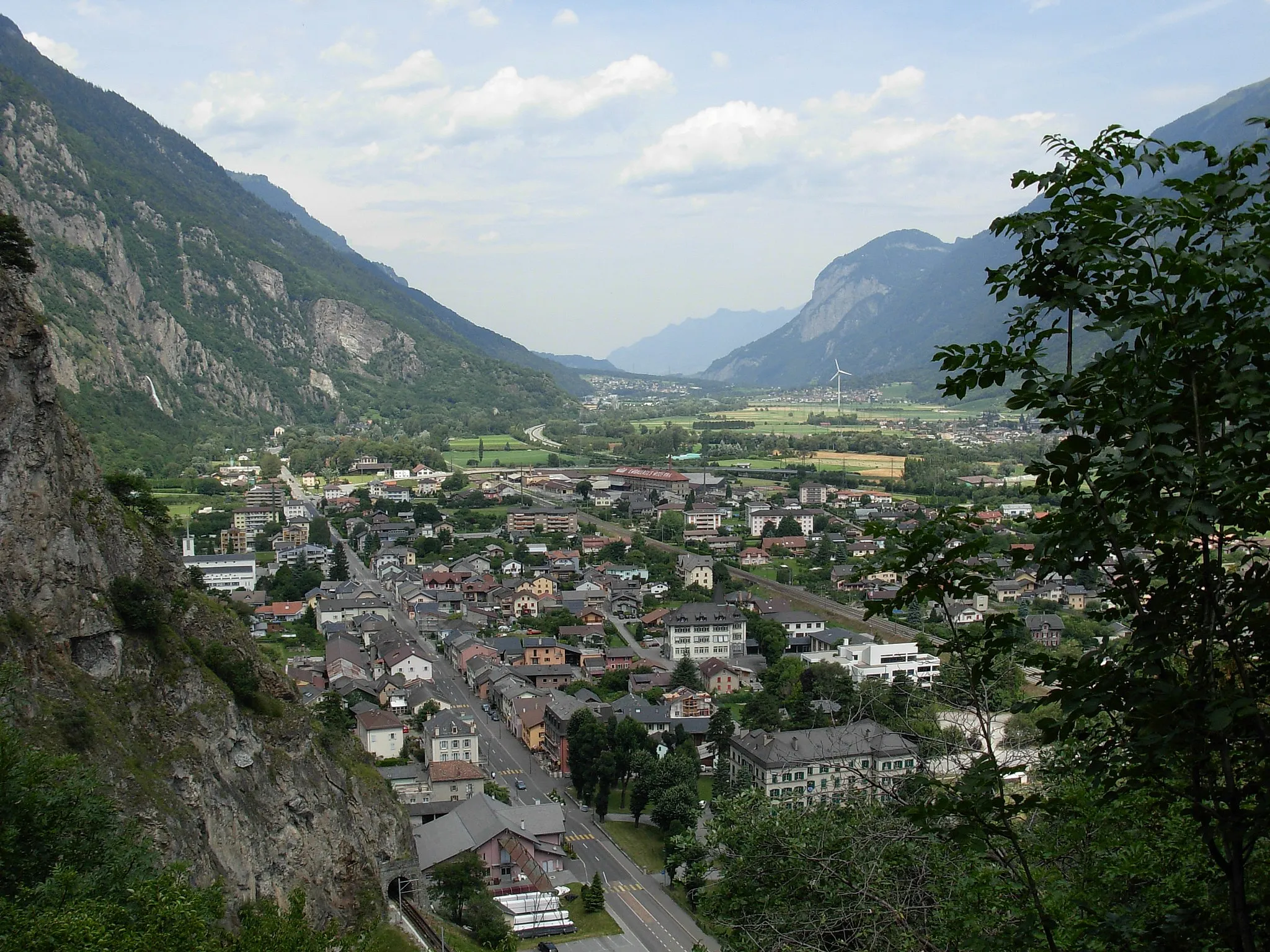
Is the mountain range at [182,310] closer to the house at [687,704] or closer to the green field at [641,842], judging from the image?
the house at [687,704]

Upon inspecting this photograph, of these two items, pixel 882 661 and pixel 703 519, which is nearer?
pixel 882 661

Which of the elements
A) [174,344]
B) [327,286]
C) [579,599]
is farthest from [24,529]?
[327,286]

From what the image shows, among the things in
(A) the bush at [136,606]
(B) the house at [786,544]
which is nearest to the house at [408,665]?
(A) the bush at [136,606]

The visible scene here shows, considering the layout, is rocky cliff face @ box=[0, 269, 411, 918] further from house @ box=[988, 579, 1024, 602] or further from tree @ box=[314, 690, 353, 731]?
house @ box=[988, 579, 1024, 602]

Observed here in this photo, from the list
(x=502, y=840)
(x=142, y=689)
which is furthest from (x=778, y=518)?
(x=142, y=689)

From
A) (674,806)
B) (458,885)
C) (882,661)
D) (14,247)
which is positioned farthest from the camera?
(882,661)

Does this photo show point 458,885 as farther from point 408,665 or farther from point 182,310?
point 182,310
